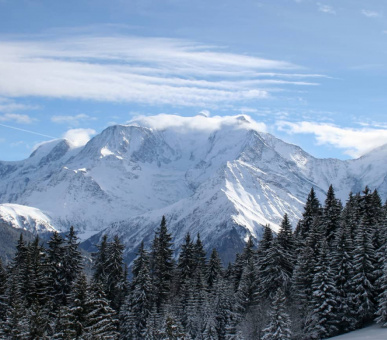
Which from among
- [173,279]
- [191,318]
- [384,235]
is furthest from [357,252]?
[173,279]

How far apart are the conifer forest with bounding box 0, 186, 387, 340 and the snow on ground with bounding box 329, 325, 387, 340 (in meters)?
1.61

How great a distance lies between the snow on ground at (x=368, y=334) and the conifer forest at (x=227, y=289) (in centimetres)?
161

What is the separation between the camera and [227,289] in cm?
8419

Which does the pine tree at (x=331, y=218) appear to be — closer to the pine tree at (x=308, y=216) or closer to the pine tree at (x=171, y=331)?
the pine tree at (x=308, y=216)

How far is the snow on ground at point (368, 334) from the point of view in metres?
60.5

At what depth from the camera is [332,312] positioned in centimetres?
7094

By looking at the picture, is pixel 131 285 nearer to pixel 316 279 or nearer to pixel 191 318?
pixel 191 318

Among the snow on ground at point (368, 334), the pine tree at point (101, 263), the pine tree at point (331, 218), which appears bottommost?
the snow on ground at point (368, 334)

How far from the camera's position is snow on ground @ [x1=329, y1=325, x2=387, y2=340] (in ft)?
199

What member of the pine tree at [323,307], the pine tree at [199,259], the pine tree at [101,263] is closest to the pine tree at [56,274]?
the pine tree at [101,263]

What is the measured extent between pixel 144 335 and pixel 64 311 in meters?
22.5

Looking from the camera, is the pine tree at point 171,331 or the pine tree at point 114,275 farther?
the pine tree at point 114,275

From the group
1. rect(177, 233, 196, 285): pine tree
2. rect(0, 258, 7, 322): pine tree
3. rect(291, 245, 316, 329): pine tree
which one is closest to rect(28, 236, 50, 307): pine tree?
rect(0, 258, 7, 322): pine tree

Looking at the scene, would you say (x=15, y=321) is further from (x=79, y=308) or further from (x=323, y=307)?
(x=323, y=307)
